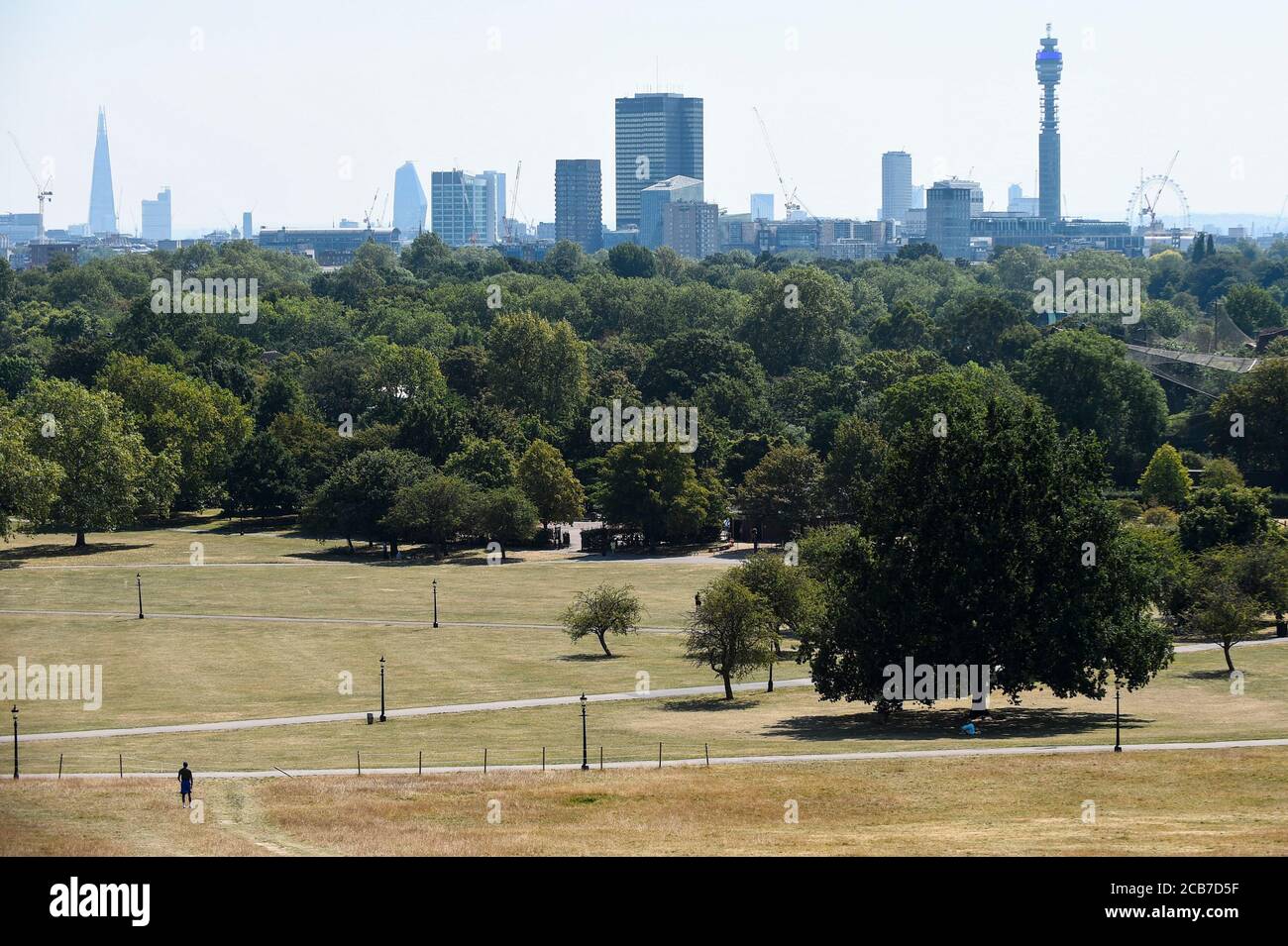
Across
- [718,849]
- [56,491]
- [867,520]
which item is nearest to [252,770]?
[718,849]

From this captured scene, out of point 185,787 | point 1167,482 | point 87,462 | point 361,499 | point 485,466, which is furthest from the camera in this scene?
point 485,466

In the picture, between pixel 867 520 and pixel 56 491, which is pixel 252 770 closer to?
pixel 867 520

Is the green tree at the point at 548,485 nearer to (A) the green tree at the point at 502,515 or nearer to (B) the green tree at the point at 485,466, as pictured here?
(B) the green tree at the point at 485,466

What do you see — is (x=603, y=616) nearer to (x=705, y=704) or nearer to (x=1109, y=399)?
(x=705, y=704)

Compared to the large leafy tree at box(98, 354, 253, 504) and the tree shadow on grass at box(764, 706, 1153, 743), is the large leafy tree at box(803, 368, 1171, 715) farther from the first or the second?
the large leafy tree at box(98, 354, 253, 504)

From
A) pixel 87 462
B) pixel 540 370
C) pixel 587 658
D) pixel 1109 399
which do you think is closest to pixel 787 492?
pixel 1109 399

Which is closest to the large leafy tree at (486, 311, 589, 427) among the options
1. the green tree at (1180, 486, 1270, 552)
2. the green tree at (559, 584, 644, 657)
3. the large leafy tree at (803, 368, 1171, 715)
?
the green tree at (1180, 486, 1270, 552)
